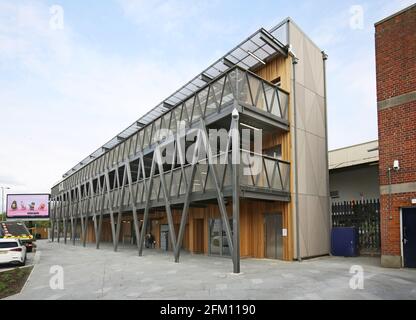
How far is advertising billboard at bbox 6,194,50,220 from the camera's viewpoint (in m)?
43.2

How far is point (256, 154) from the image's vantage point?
13281 millimetres

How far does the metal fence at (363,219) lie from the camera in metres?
16.9

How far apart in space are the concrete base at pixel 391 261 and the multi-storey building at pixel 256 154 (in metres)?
3.32

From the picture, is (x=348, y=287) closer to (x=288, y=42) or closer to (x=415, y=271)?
(x=415, y=271)

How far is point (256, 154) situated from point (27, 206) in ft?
126

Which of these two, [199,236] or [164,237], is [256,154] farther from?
[164,237]

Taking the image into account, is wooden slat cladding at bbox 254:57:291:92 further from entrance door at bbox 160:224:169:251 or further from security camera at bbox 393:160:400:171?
entrance door at bbox 160:224:169:251

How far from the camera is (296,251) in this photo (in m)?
14.9

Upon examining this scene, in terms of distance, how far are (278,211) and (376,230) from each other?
5.05 meters

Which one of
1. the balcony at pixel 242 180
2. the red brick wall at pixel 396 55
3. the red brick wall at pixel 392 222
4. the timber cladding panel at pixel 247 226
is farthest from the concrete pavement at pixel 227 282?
the red brick wall at pixel 396 55

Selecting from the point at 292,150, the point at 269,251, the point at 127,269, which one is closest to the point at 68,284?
the point at 127,269

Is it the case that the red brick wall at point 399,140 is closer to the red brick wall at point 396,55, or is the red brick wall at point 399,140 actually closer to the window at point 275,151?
the red brick wall at point 396,55

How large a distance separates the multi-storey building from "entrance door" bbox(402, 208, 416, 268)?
4022 mm

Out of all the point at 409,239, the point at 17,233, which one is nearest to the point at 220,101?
the point at 409,239
